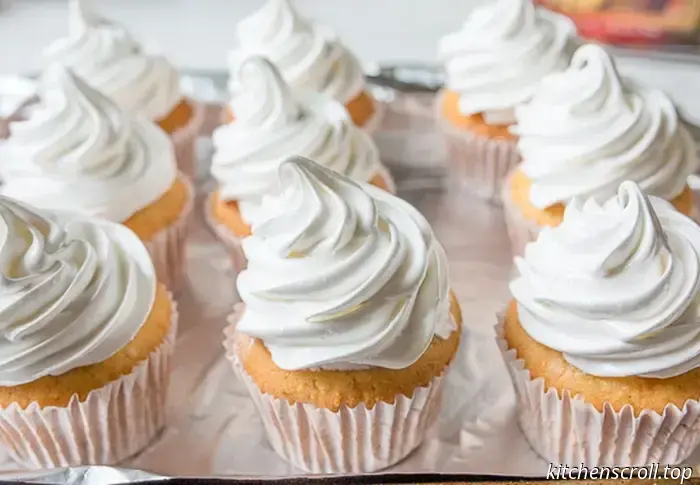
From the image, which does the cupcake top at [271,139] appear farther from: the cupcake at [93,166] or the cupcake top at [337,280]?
the cupcake top at [337,280]

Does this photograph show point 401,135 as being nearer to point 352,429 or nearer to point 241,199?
point 241,199

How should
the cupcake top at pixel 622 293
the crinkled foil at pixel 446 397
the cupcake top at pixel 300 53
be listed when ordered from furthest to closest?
the cupcake top at pixel 300 53
the crinkled foil at pixel 446 397
the cupcake top at pixel 622 293

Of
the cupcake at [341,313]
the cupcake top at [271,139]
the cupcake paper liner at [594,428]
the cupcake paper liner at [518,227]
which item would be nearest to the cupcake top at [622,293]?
the cupcake paper liner at [594,428]

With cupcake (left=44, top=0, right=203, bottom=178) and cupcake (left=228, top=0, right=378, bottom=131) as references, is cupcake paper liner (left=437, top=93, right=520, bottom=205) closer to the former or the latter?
cupcake (left=228, top=0, right=378, bottom=131)

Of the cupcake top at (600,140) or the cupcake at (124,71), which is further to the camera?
the cupcake at (124,71)

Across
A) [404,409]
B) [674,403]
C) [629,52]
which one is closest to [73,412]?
[404,409]

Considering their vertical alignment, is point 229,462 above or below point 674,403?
below

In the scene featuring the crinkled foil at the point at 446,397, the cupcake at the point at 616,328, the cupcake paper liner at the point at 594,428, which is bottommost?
the crinkled foil at the point at 446,397
